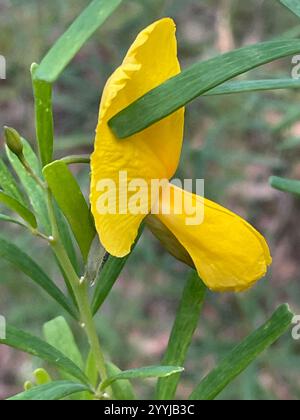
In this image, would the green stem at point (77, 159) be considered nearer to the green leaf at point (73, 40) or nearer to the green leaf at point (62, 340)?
the green leaf at point (73, 40)

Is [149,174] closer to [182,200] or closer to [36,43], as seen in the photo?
[182,200]

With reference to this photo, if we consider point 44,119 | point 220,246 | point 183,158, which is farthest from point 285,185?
point 183,158

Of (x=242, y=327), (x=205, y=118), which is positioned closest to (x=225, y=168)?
(x=205, y=118)

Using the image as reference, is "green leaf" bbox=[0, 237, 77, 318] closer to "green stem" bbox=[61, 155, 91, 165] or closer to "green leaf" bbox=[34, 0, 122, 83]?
"green stem" bbox=[61, 155, 91, 165]

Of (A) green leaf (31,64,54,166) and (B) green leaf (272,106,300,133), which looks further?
(B) green leaf (272,106,300,133)

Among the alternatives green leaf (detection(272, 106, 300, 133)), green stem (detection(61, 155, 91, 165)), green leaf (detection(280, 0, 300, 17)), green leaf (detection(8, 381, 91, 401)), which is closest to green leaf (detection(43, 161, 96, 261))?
green stem (detection(61, 155, 91, 165))

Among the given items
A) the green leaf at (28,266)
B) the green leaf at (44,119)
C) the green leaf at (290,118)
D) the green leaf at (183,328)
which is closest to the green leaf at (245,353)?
the green leaf at (183,328)

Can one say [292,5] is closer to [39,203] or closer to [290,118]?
[39,203]
